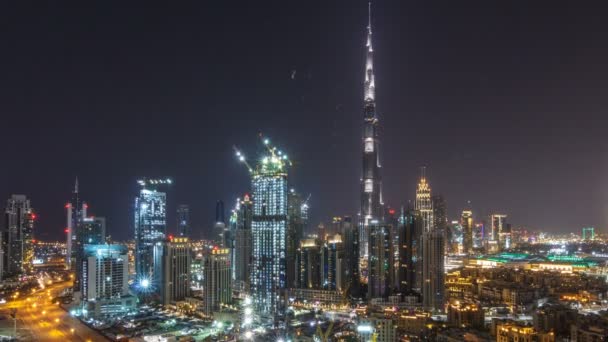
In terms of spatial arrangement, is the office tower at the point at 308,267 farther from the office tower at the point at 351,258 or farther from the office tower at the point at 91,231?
the office tower at the point at 91,231

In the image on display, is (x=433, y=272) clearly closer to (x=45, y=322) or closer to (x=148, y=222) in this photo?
(x=45, y=322)

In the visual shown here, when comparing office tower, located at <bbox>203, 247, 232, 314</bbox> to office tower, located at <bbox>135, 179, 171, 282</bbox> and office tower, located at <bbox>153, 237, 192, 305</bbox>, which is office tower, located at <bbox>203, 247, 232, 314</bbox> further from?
office tower, located at <bbox>135, 179, 171, 282</bbox>

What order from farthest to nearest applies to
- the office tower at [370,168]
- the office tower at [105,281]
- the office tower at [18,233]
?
the office tower at [370,168] → the office tower at [18,233] → the office tower at [105,281]

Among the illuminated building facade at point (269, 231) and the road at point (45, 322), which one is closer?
the road at point (45, 322)

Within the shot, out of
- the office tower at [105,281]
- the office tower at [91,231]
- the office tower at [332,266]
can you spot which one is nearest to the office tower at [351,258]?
the office tower at [332,266]

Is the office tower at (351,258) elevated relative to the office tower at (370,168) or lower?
lower

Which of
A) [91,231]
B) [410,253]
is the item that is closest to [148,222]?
[91,231]

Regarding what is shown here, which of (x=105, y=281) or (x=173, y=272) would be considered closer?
(x=105, y=281)

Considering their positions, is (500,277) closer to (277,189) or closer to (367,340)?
(277,189)
